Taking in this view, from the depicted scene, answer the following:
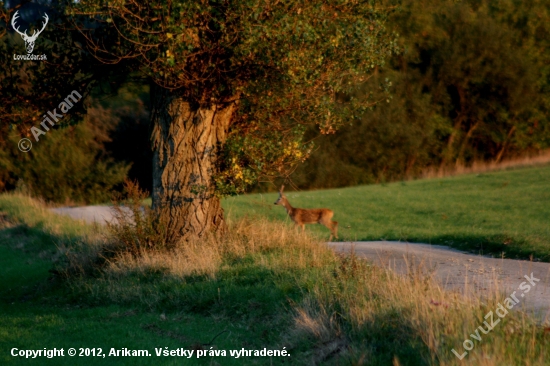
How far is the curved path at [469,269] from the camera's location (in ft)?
31.0

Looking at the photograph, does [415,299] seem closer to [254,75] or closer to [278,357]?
[278,357]

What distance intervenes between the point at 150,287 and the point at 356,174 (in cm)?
3449

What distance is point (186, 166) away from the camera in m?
14.0

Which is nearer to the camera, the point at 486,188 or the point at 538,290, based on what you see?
the point at 538,290

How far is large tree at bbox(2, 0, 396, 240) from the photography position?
12.6 m

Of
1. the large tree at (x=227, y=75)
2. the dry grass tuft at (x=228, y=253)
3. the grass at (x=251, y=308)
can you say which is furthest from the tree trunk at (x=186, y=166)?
the grass at (x=251, y=308)

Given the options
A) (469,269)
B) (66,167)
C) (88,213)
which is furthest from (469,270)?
(66,167)

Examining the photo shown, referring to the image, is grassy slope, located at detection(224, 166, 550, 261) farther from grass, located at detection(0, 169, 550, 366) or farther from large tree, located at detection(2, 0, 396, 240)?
grass, located at detection(0, 169, 550, 366)

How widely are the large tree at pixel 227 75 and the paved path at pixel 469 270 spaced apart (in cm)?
291

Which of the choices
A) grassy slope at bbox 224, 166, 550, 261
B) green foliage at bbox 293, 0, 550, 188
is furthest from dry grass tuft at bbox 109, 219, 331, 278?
green foliage at bbox 293, 0, 550, 188

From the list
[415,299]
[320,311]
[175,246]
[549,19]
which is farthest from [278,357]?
[549,19]

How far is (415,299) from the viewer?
8203 millimetres

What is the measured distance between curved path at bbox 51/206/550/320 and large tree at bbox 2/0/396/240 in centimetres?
286

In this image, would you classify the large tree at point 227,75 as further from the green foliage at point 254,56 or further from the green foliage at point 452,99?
the green foliage at point 452,99
